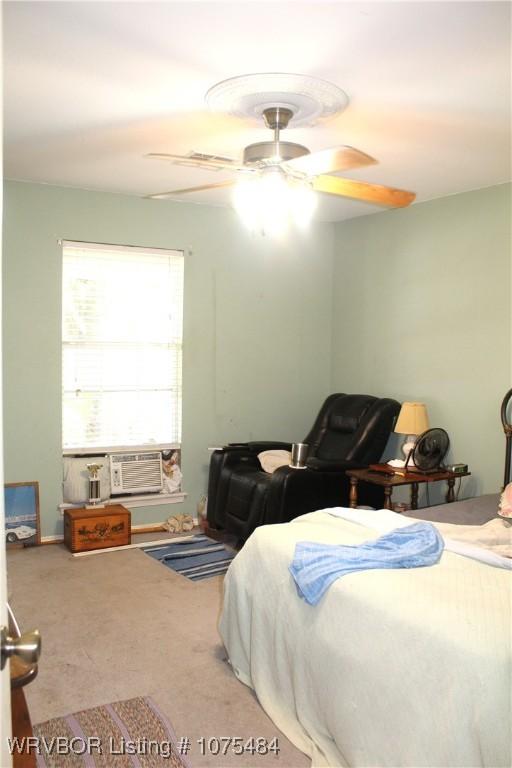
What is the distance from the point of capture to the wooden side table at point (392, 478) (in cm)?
432

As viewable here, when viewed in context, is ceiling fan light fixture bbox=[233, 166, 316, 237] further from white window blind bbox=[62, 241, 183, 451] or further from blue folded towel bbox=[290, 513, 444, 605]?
white window blind bbox=[62, 241, 183, 451]

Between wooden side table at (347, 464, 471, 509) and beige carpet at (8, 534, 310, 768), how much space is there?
111 cm

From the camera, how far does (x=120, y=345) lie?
505 cm

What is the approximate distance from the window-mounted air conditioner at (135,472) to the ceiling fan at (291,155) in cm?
270

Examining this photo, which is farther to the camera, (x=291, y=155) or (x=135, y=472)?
(x=135, y=472)

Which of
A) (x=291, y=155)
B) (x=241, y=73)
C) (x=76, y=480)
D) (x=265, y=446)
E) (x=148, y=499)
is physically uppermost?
(x=241, y=73)

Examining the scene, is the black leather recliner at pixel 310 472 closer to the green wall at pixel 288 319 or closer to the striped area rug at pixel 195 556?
the striped area rug at pixel 195 556

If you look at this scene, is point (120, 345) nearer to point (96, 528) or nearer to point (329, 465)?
point (96, 528)

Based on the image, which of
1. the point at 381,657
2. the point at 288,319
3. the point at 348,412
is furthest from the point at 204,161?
the point at 288,319

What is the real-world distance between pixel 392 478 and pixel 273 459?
0.93 metres

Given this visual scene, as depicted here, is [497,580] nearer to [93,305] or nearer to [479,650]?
[479,650]

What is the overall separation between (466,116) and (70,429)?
11.0ft

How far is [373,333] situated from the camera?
547cm

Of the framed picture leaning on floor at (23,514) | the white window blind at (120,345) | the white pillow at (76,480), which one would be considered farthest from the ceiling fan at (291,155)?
the framed picture leaning on floor at (23,514)
